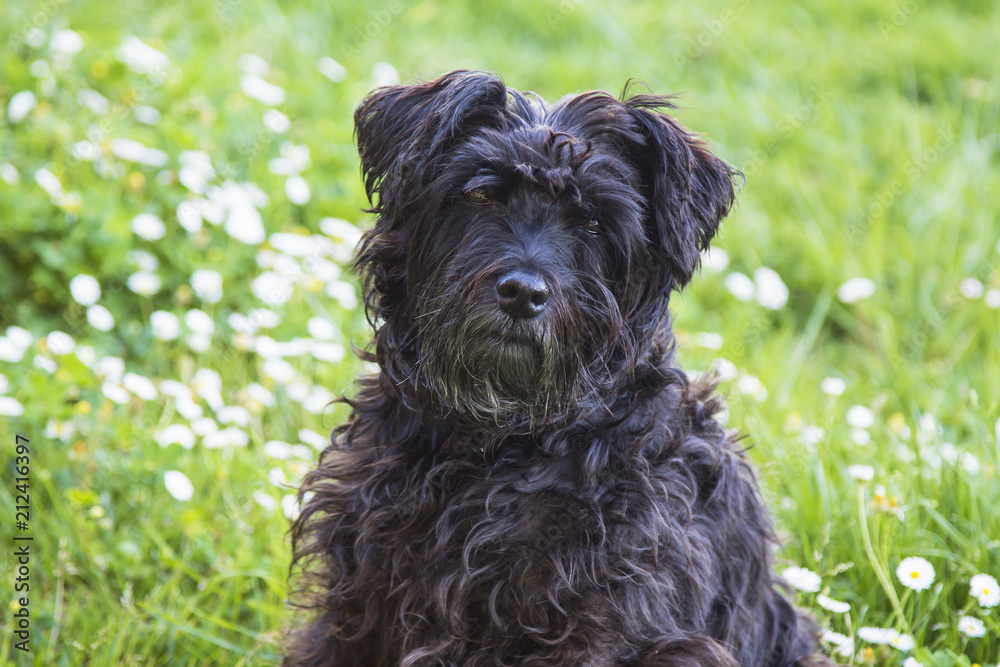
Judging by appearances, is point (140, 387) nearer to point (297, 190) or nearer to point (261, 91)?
point (297, 190)

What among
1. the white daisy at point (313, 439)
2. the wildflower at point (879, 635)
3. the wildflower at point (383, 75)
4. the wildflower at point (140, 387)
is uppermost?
the wildflower at point (879, 635)

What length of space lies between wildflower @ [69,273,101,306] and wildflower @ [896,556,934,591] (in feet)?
10.4

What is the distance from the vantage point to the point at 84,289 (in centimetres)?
394

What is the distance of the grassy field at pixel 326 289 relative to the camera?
3.35 meters

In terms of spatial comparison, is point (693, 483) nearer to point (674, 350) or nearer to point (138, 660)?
point (674, 350)

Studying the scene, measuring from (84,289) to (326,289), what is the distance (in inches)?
43.4

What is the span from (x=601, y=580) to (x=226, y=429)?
2.02 m

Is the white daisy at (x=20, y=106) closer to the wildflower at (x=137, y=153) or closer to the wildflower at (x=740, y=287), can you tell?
the wildflower at (x=137, y=153)

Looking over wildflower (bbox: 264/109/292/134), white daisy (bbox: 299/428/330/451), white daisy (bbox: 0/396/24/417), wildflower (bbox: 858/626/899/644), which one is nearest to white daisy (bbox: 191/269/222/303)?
white daisy (bbox: 299/428/330/451)

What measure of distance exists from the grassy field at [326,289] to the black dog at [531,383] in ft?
2.28

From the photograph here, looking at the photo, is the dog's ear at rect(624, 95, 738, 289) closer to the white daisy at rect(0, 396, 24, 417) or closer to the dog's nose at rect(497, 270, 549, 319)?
the dog's nose at rect(497, 270, 549, 319)

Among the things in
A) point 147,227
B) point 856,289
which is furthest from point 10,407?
point 856,289

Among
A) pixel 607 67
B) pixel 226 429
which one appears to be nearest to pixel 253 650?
pixel 226 429

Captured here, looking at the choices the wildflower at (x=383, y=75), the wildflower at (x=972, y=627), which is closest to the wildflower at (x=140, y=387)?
the wildflower at (x=972, y=627)
